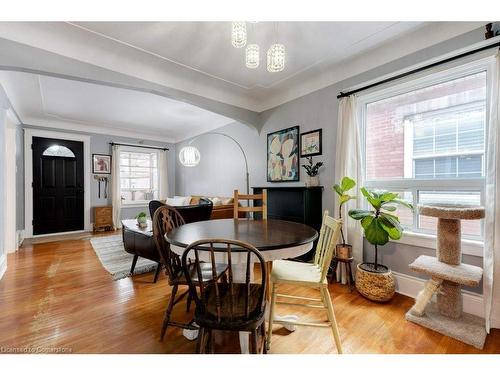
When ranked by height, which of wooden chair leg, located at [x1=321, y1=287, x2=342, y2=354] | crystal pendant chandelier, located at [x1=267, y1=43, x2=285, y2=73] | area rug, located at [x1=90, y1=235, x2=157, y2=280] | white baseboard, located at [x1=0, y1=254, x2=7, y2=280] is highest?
crystal pendant chandelier, located at [x1=267, y1=43, x2=285, y2=73]

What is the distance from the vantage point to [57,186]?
16.6ft

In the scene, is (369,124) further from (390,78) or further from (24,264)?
(24,264)

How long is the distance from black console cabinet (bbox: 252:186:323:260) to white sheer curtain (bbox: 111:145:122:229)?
14.7ft

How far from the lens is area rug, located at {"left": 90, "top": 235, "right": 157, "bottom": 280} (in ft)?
9.27

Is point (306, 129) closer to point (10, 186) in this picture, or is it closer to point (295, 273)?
point (295, 273)

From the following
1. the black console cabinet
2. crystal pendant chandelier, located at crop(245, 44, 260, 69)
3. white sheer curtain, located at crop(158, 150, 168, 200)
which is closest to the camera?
crystal pendant chandelier, located at crop(245, 44, 260, 69)

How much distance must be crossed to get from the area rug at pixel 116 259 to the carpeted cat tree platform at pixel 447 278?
9.82 ft

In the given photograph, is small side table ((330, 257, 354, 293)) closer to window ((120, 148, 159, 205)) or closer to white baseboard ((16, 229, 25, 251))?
white baseboard ((16, 229, 25, 251))

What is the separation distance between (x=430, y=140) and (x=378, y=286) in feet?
5.11

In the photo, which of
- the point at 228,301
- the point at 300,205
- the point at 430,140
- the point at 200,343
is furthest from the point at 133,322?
the point at 430,140

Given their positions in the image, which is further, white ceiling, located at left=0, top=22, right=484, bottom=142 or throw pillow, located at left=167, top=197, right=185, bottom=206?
throw pillow, located at left=167, top=197, right=185, bottom=206

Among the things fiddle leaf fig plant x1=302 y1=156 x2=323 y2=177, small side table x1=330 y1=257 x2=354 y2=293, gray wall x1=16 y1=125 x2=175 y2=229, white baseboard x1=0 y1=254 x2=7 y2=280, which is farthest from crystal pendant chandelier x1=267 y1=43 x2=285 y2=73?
gray wall x1=16 y1=125 x2=175 y2=229

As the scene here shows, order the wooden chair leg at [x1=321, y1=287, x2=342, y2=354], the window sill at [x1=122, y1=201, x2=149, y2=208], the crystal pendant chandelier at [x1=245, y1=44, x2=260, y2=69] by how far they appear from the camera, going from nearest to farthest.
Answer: the wooden chair leg at [x1=321, y1=287, x2=342, y2=354], the crystal pendant chandelier at [x1=245, y1=44, x2=260, y2=69], the window sill at [x1=122, y1=201, x2=149, y2=208]
